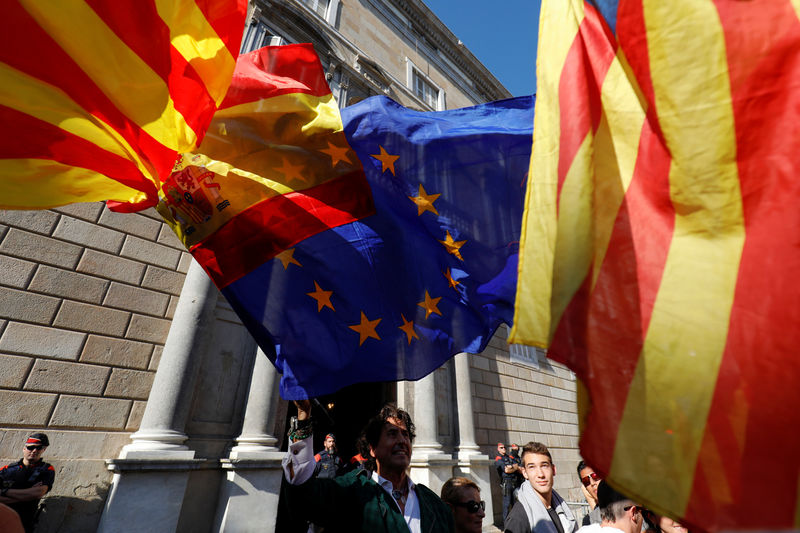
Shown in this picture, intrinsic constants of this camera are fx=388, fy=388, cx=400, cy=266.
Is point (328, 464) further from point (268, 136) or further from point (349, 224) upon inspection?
point (268, 136)

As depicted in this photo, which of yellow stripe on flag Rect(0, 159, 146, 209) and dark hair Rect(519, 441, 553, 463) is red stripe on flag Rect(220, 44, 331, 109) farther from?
dark hair Rect(519, 441, 553, 463)

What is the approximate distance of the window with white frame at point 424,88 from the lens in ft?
44.6

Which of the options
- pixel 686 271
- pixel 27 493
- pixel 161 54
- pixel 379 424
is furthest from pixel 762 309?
pixel 27 493

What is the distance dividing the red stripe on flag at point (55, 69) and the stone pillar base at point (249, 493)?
4424mm

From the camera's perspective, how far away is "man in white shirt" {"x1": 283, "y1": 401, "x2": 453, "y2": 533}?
6.89ft

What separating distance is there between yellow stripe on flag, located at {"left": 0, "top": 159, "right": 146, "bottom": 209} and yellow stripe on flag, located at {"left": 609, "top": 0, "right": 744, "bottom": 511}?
108 inches

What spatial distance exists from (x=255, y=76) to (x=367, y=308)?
193 centimetres

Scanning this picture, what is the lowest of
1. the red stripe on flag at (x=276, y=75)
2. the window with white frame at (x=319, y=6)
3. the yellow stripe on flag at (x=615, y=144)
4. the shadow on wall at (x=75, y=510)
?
the shadow on wall at (x=75, y=510)

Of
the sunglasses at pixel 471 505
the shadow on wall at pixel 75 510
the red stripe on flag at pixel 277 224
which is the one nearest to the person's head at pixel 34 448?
the shadow on wall at pixel 75 510

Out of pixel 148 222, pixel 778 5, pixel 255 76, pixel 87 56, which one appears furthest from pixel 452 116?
pixel 148 222

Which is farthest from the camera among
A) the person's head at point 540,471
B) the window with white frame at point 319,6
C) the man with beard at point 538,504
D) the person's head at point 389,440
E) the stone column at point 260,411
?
the window with white frame at point 319,6

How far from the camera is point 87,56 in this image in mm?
2061

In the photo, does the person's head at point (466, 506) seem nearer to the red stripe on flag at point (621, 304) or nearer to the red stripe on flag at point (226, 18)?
the red stripe on flag at point (621, 304)

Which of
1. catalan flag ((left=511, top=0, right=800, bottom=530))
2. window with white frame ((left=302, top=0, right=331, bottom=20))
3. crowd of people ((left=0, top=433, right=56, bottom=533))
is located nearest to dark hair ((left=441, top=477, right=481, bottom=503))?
catalan flag ((left=511, top=0, right=800, bottom=530))
